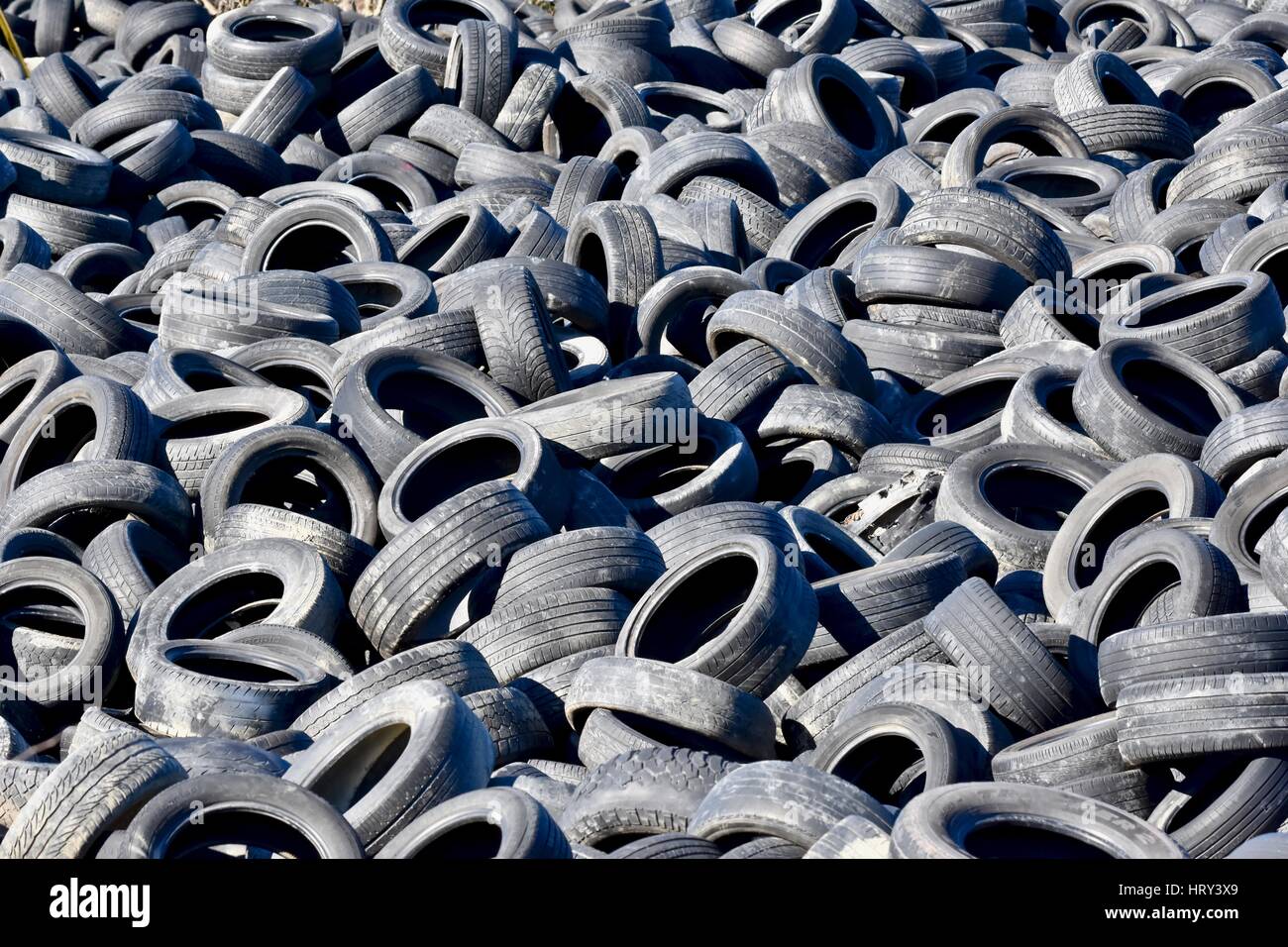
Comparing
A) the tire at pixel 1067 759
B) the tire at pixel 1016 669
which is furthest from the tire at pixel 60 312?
the tire at pixel 1067 759

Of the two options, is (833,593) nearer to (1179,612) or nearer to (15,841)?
(1179,612)

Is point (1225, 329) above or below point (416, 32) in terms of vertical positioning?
above

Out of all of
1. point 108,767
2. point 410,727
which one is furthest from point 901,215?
point 108,767

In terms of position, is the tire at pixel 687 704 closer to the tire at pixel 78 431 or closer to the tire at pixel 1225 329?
the tire at pixel 78 431

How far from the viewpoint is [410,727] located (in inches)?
268

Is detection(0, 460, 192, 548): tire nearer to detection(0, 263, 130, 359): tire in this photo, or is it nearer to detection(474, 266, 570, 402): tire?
detection(474, 266, 570, 402): tire

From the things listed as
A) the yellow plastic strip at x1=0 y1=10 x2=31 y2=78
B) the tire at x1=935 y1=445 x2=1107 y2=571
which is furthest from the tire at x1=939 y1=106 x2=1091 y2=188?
the yellow plastic strip at x1=0 y1=10 x2=31 y2=78

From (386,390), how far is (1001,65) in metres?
10.3

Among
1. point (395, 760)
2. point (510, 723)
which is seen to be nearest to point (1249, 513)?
point (510, 723)

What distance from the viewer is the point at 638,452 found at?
10031 millimetres

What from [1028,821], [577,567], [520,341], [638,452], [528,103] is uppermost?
[1028,821]

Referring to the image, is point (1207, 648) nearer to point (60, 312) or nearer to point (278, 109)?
point (60, 312)

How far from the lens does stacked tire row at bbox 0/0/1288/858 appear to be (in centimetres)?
665

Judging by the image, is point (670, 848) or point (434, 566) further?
point (434, 566)
